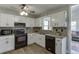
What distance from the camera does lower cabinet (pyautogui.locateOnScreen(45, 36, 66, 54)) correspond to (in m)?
2.39

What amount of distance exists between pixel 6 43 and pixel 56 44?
1888 millimetres

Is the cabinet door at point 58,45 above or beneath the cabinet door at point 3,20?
beneath

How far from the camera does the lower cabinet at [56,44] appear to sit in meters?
2.39

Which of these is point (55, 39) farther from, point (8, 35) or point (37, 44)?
point (8, 35)

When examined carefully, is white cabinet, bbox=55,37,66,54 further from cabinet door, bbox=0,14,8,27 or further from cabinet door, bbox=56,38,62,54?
cabinet door, bbox=0,14,8,27

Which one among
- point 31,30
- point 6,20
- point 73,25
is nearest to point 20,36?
point 6,20

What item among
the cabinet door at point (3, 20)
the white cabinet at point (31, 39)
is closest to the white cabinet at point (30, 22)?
the white cabinet at point (31, 39)

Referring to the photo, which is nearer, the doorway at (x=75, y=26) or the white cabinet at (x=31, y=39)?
the doorway at (x=75, y=26)

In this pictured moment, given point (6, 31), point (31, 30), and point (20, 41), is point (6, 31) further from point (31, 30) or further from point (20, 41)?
point (31, 30)

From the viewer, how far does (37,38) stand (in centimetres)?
378

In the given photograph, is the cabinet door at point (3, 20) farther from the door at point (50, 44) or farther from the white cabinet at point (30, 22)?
the door at point (50, 44)

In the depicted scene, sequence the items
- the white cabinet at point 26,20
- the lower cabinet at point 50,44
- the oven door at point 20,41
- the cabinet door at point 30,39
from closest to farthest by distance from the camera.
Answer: the lower cabinet at point 50,44
the oven door at point 20,41
the white cabinet at point 26,20
the cabinet door at point 30,39

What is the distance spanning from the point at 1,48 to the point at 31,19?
219 centimetres
